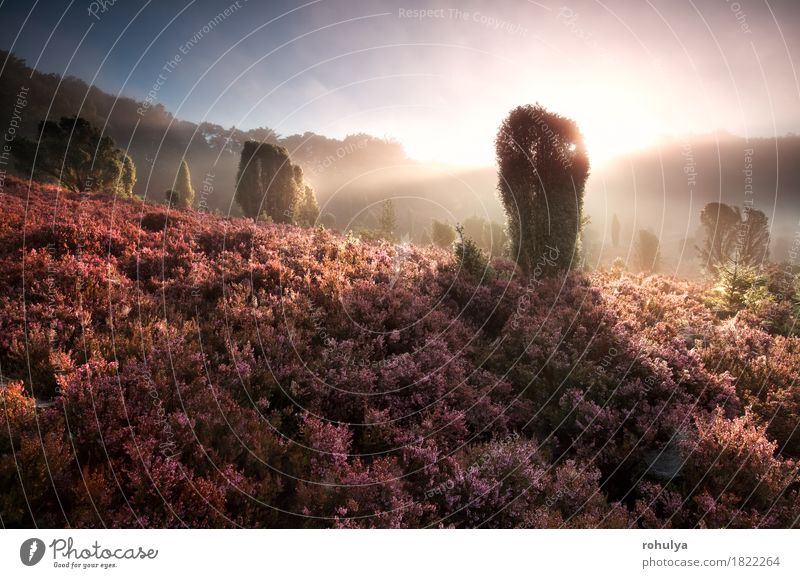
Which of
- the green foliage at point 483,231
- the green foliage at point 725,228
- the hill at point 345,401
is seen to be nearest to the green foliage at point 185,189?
the green foliage at point 483,231

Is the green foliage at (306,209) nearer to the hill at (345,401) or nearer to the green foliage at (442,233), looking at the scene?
the green foliage at (442,233)

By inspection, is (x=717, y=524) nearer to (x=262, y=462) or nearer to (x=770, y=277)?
(x=262, y=462)

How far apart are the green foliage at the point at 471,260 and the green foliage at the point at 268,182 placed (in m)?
18.9

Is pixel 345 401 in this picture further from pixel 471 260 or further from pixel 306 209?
pixel 306 209

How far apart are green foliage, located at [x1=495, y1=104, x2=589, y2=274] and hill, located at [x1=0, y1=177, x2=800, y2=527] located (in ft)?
15.5

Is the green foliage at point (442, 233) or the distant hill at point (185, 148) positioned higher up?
the distant hill at point (185, 148)

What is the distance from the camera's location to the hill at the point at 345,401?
3904mm

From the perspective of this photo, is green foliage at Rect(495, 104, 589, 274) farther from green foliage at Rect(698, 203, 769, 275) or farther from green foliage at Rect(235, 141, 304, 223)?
green foliage at Rect(698, 203, 769, 275)

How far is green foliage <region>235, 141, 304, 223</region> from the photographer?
28734 mm

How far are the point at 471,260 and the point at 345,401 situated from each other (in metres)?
7.85

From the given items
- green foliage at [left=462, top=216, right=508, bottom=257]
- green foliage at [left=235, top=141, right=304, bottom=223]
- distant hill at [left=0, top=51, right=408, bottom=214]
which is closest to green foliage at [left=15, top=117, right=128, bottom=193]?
green foliage at [left=235, top=141, right=304, bottom=223]

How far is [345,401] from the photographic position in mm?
5680

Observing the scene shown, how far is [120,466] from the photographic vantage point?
373cm

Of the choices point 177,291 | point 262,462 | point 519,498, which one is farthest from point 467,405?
point 177,291
